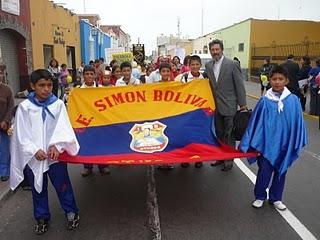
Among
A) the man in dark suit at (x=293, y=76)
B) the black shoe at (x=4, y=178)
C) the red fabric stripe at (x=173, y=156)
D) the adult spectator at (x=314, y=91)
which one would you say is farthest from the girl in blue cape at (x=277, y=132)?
the man in dark suit at (x=293, y=76)

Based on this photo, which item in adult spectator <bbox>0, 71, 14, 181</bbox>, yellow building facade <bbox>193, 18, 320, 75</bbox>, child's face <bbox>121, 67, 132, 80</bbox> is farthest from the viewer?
yellow building facade <bbox>193, 18, 320, 75</bbox>

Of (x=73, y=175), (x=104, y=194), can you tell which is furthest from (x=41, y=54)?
(x=104, y=194)

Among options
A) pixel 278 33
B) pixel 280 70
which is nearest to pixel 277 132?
pixel 280 70

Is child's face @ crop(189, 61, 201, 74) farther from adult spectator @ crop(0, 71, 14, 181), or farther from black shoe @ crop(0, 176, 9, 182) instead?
black shoe @ crop(0, 176, 9, 182)

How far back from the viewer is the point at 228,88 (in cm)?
631

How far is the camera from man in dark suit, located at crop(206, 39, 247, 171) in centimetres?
624

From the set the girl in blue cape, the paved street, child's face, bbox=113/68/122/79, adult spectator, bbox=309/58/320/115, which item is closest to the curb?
the paved street

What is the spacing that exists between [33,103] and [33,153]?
1.69 ft

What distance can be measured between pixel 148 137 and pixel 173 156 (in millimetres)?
526

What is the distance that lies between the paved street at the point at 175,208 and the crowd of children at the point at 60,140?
0.87 ft

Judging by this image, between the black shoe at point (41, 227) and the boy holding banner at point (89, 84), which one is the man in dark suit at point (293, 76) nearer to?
the boy holding banner at point (89, 84)

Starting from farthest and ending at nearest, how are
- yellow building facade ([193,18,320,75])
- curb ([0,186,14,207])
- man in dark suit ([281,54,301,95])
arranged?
1. yellow building facade ([193,18,320,75])
2. man in dark suit ([281,54,301,95])
3. curb ([0,186,14,207])

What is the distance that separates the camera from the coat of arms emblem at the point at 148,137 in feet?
16.0

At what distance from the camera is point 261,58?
1139 inches
